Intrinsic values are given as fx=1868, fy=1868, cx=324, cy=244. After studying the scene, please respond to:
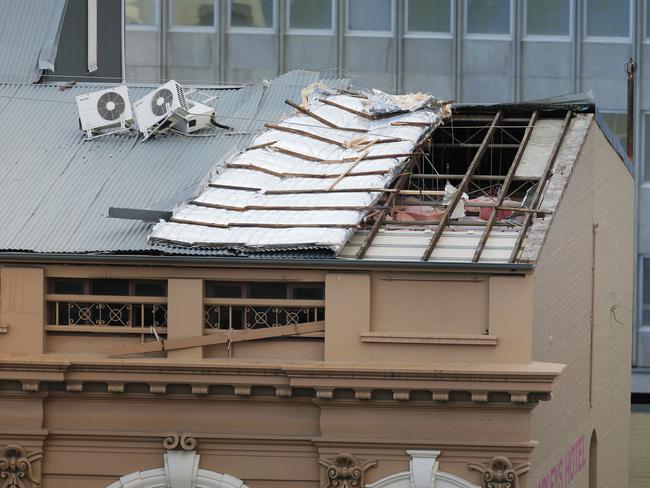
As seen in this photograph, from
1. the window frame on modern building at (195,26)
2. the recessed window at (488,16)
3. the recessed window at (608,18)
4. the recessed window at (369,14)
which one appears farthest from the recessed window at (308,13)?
the recessed window at (608,18)

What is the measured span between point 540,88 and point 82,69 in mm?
23747

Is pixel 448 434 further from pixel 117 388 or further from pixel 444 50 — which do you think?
pixel 444 50

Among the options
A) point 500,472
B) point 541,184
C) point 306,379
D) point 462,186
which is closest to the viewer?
point 500,472

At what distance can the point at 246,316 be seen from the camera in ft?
94.4

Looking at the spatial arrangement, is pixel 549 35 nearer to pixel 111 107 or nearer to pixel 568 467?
pixel 568 467

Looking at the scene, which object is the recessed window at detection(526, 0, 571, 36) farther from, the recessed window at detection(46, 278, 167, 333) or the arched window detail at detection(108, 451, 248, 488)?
the arched window detail at detection(108, 451, 248, 488)

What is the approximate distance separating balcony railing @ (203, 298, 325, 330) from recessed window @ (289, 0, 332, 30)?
31.5m

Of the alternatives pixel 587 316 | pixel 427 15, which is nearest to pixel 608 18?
pixel 427 15

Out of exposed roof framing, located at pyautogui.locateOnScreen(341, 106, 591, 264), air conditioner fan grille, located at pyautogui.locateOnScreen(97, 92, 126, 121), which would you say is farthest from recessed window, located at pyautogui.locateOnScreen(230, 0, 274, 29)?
air conditioner fan grille, located at pyautogui.locateOnScreen(97, 92, 126, 121)

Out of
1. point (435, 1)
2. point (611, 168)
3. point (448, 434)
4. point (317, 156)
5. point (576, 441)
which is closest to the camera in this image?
point (448, 434)

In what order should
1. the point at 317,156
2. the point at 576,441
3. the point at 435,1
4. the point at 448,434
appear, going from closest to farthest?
the point at 448,434
the point at 317,156
the point at 576,441
the point at 435,1

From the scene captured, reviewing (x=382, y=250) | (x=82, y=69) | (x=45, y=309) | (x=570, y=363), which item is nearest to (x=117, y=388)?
(x=45, y=309)

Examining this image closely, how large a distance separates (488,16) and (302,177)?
2933 centimetres

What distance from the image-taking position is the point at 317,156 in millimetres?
32000
